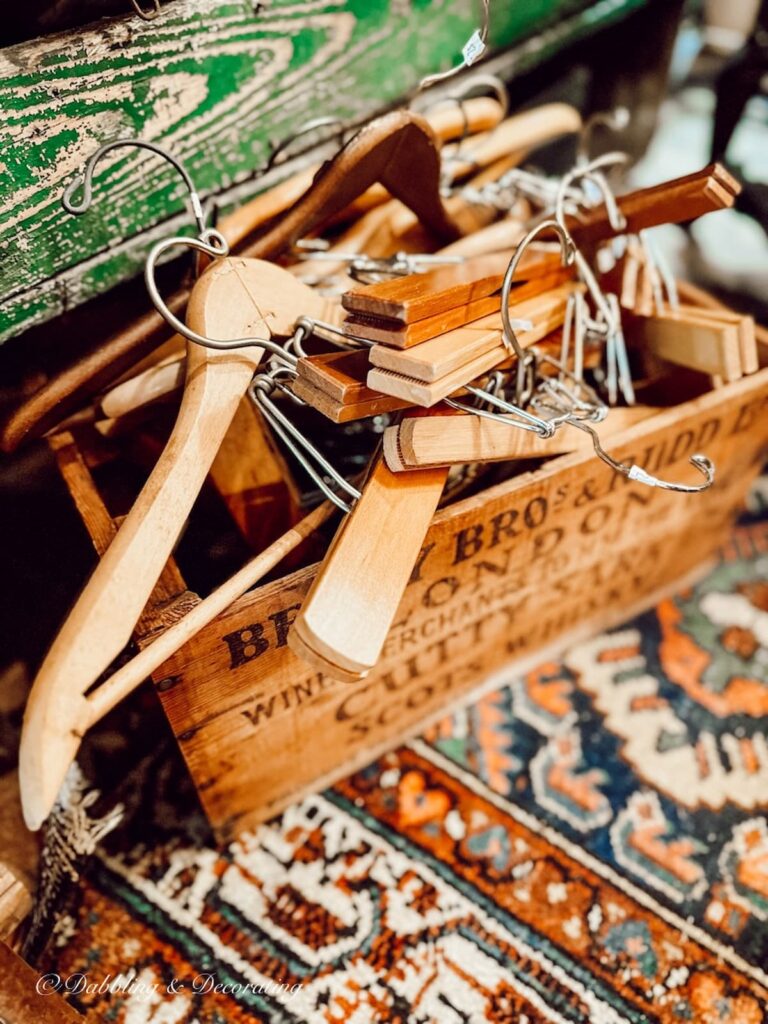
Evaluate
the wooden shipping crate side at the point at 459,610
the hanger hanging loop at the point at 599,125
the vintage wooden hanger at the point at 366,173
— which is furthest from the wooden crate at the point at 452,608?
the hanger hanging loop at the point at 599,125

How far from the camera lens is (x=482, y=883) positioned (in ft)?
2.60

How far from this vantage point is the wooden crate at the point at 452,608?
62cm

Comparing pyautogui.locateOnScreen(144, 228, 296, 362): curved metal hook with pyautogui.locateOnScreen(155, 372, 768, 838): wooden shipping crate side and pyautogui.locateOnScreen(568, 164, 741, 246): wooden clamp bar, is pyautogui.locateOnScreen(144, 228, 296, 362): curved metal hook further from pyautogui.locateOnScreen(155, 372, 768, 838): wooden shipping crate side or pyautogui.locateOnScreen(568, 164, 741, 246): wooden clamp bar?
pyautogui.locateOnScreen(568, 164, 741, 246): wooden clamp bar

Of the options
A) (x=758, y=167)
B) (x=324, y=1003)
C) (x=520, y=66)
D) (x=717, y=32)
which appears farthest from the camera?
(x=758, y=167)

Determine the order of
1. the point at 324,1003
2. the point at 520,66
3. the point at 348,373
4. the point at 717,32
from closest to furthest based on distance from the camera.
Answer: the point at 348,373
the point at 324,1003
the point at 520,66
the point at 717,32

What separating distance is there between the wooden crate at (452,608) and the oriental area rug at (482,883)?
0.06m

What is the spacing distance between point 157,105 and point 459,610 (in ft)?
1.97

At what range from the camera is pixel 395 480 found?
0.58 metres

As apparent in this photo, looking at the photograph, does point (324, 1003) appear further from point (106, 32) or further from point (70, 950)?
point (106, 32)

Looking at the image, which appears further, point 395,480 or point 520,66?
point 520,66

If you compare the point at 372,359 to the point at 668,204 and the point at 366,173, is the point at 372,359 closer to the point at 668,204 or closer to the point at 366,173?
the point at 366,173

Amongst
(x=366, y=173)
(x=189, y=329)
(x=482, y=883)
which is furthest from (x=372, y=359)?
(x=482, y=883)

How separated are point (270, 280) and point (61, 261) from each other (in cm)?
27

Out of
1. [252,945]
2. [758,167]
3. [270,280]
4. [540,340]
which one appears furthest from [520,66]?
[252,945]
